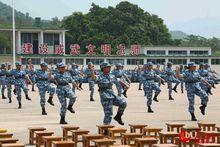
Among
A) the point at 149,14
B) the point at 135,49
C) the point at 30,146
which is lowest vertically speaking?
the point at 30,146

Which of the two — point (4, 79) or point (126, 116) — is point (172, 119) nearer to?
point (126, 116)

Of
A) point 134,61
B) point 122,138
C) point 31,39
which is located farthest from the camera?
point 134,61

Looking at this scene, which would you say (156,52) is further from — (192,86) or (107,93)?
(107,93)

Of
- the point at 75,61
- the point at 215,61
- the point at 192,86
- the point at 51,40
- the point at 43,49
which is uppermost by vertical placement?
the point at 51,40

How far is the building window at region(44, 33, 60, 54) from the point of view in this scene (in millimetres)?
71812

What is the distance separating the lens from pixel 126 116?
67.2 feet

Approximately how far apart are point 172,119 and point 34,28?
5224 centimetres

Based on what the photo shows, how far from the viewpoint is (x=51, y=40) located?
72625 mm

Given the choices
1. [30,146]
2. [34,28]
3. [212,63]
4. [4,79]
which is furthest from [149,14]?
[30,146]

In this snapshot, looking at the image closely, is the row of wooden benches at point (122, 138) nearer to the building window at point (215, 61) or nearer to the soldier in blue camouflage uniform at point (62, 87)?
the soldier in blue camouflage uniform at point (62, 87)

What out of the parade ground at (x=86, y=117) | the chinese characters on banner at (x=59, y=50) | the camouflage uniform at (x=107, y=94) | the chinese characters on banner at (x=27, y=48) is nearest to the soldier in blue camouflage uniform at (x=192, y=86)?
the parade ground at (x=86, y=117)

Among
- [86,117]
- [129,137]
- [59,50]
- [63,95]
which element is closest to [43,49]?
[59,50]

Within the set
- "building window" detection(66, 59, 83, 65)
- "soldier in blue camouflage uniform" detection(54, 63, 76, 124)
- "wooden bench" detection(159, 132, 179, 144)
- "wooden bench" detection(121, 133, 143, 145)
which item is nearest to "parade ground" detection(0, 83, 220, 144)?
"soldier in blue camouflage uniform" detection(54, 63, 76, 124)

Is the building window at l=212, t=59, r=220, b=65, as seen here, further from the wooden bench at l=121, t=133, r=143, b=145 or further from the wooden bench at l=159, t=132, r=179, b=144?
the wooden bench at l=121, t=133, r=143, b=145
